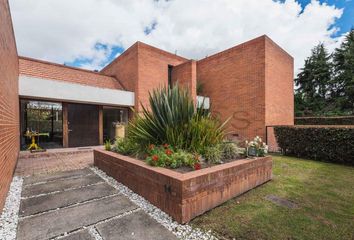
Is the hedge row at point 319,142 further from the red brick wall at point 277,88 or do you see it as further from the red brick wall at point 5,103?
the red brick wall at point 5,103

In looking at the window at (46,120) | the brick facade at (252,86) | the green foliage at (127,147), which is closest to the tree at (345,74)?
the brick facade at (252,86)

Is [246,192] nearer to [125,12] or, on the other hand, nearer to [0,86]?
[0,86]

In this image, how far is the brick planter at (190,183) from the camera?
270 cm

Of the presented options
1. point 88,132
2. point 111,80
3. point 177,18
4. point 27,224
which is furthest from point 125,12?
point 27,224

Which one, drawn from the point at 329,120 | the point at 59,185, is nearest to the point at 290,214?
the point at 59,185

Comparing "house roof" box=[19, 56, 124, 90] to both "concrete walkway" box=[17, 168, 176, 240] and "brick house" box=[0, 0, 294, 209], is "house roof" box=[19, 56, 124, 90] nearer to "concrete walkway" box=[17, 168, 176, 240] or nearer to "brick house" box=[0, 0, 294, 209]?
"brick house" box=[0, 0, 294, 209]

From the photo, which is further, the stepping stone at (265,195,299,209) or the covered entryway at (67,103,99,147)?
the covered entryway at (67,103,99,147)

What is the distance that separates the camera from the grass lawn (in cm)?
239

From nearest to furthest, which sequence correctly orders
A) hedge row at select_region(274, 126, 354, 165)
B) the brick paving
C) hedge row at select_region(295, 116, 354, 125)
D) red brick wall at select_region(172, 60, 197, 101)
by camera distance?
the brick paving < hedge row at select_region(274, 126, 354, 165) < red brick wall at select_region(172, 60, 197, 101) < hedge row at select_region(295, 116, 354, 125)

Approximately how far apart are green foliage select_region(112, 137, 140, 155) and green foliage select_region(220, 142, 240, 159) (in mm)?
2314

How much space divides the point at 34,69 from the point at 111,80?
4.41m

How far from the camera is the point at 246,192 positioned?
3.85m

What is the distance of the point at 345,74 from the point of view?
23.5 m

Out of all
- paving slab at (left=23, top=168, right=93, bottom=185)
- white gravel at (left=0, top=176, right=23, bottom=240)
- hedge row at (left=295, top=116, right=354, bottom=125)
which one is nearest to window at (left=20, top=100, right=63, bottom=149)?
paving slab at (left=23, top=168, right=93, bottom=185)
